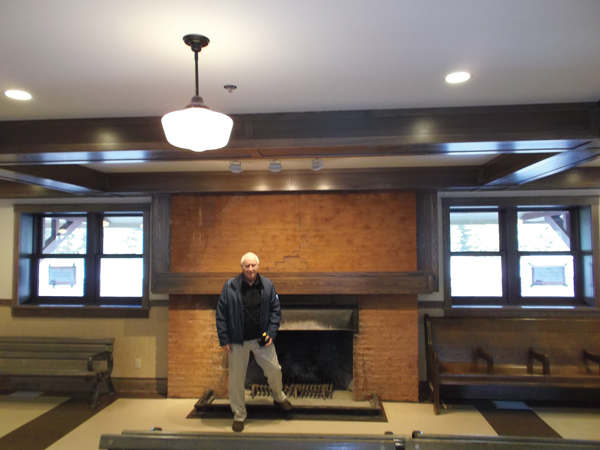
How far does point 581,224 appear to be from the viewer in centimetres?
481

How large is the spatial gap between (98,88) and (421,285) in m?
3.51

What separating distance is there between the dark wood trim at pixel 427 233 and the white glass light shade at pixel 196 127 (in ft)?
10.5

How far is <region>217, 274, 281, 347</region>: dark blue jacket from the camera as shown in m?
3.92

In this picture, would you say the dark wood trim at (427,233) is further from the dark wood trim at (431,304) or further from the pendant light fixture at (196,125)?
the pendant light fixture at (196,125)

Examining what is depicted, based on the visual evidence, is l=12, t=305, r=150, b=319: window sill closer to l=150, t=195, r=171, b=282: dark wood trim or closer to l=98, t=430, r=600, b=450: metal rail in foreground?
l=150, t=195, r=171, b=282: dark wood trim

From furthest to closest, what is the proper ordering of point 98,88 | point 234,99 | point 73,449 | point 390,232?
1. point 390,232
2. point 73,449
3. point 234,99
4. point 98,88

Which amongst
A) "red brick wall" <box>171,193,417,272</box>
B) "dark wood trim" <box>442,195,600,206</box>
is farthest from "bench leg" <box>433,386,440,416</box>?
"dark wood trim" <box>442,195,600,206</box>

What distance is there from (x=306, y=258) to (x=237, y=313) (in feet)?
3.51

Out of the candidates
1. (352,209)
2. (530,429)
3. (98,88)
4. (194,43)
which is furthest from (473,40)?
(530,429)

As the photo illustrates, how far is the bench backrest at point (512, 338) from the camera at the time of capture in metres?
4.52

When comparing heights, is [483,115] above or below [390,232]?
above

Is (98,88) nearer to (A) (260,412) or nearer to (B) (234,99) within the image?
(B) (234,99)

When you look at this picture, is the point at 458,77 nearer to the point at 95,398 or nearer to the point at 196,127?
the point at 196,127

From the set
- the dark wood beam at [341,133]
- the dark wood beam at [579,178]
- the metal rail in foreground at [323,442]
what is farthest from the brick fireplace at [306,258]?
the metal rail in foreground at [323,442]
